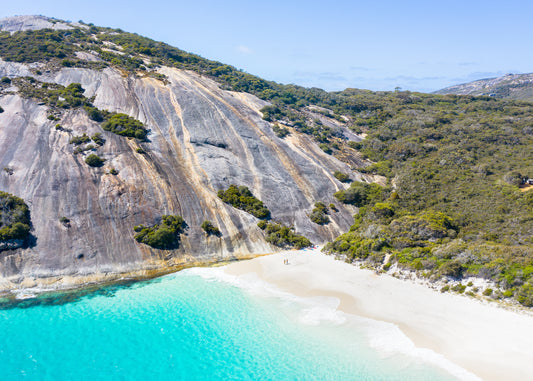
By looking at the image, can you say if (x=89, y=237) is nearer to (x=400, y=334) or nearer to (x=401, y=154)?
(x=400, y=334)

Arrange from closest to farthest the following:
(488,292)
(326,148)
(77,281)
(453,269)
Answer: (488,292) → (453,269) → (77,281) → (326,148)

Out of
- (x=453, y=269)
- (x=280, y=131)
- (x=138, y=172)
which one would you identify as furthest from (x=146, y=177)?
(x=453, y=269)

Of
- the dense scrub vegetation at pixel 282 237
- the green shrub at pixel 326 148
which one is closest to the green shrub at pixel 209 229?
the dense scrub vegetation at pixel 282 237

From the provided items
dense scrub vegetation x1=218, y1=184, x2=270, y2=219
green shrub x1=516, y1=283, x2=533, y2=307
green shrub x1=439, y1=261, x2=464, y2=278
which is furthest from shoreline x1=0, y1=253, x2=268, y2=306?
green shrub x1=516, y1=283, x2=533, y2=307

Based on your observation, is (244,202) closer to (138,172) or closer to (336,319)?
(138,172)

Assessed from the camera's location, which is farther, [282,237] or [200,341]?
[282,237]

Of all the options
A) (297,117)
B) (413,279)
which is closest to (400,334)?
(413,279)
